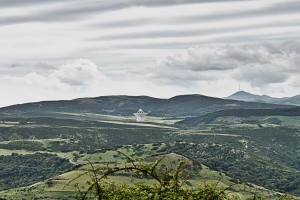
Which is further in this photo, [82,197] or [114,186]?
[114,186]

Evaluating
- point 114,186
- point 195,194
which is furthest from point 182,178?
point 114,186

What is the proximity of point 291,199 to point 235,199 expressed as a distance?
73.9 inches

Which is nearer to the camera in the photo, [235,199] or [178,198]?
[178,198]

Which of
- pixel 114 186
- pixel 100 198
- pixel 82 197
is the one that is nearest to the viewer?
pixel 82 197

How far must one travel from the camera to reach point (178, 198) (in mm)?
15469

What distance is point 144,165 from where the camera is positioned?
16.5 metres

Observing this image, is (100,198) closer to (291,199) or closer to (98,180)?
(98,180)

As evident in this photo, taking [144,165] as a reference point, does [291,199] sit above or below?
below

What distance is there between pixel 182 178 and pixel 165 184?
1173 mm

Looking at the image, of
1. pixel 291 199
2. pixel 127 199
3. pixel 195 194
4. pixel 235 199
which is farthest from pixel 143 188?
pixel 291 199

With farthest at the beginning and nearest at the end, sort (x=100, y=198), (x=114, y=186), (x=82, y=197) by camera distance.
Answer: (x=114, y=186) < (x=100, y=198) < (x=82, y=197)

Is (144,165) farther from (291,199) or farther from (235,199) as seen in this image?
(291,199)

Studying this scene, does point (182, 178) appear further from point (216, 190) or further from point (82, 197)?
point (82, 197)

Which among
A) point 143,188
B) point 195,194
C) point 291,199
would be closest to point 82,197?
point 143,188
